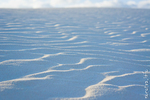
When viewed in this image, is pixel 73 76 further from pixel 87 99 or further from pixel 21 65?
pixel 21 65

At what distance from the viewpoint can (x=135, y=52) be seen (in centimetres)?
229

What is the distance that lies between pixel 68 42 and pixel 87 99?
148 cm

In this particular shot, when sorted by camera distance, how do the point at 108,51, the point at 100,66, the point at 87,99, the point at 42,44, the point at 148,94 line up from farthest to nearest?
1. the point at 42,44
2. the point at 108,51
3. the point at 100,66
4. the point at 148,94
5. the point at 87,99

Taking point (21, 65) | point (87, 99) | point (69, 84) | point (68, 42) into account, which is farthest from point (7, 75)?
point (68, 42)

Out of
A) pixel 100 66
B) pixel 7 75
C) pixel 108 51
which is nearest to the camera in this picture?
pixel 7 75

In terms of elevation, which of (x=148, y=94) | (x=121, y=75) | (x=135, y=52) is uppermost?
(x=135, y=52)

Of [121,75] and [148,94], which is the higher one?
[121,75]

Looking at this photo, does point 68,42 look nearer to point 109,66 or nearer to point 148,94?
point 109,66

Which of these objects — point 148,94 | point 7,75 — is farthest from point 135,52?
point 7,75

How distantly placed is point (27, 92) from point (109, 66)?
99 cm

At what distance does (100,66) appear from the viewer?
1769 millimetres

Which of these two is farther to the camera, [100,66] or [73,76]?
[100,66]

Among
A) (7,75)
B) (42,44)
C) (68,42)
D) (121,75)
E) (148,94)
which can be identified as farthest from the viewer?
(68,42)

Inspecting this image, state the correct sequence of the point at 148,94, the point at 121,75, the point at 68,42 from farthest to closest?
the point at 68,42, the point at 121,75, the point at 148,94
